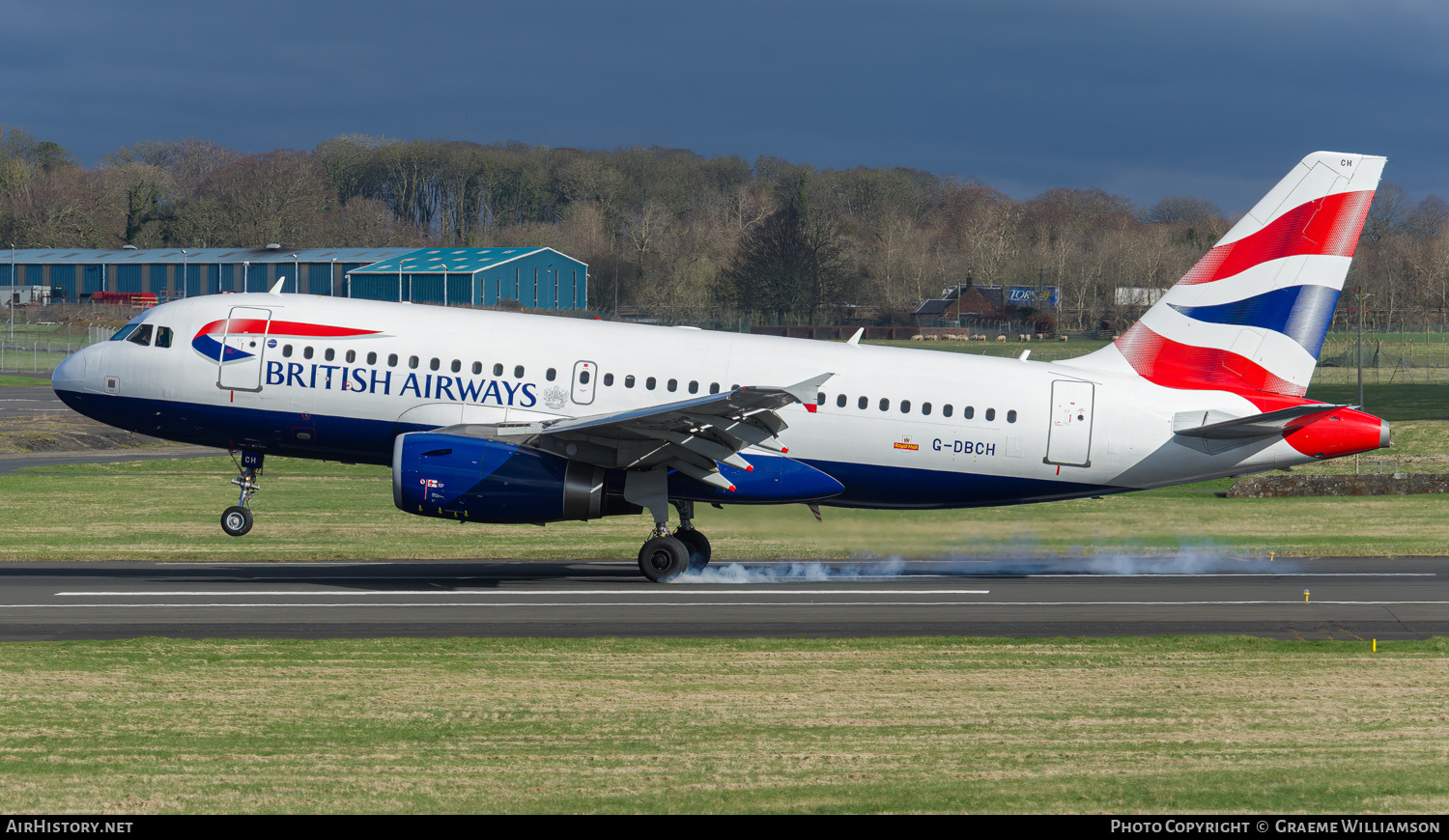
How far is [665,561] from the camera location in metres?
24.5

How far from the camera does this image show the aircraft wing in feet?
74.1

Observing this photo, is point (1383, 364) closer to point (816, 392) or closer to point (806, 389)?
point (816, 392)

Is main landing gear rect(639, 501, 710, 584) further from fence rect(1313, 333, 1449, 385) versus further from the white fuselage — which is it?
fence rect(1313, 333, 1449, 385)

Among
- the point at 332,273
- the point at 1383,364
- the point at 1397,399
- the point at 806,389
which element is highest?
the point at 332,273

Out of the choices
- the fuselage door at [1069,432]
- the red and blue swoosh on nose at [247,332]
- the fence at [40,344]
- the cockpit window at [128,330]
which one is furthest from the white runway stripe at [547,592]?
the fence at [40,344]

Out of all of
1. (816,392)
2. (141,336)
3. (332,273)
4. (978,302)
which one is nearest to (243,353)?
(141,336)

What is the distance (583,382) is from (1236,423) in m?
12.3

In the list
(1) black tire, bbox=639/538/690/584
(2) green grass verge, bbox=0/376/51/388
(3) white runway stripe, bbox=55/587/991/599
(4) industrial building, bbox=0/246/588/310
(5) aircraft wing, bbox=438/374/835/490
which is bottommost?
(2) green grass verge, bbox=0/376/51/388

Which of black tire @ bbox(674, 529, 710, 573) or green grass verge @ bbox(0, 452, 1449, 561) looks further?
green grass verge @ bbox(0, 452, 1449, 561)

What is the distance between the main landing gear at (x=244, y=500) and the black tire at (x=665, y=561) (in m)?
7.84

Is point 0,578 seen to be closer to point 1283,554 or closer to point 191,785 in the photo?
point 191,785

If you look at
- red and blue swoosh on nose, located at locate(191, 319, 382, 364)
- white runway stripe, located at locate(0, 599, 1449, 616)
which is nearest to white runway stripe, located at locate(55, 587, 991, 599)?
white runway stripe, located at locate(0, 599, 1449, 616)

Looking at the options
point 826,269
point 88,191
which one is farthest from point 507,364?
point 88,191

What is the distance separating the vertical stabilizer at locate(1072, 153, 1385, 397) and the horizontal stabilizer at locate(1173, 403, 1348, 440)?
690 millimetres
